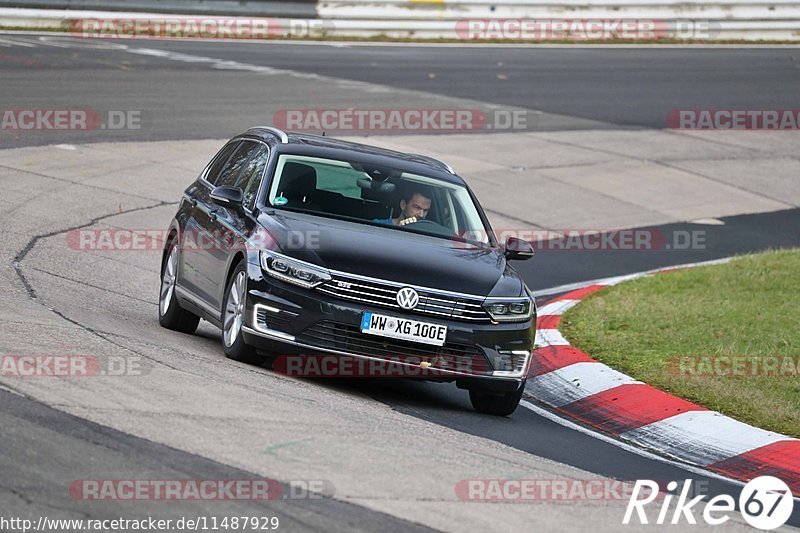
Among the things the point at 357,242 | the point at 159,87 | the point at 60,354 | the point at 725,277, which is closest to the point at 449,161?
the point at 159,87

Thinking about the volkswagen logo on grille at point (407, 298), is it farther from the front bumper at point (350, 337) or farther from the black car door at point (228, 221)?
the black car door at point (228, 221)

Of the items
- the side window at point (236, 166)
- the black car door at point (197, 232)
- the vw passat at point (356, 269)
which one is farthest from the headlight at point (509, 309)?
the side window at point (236, 166)

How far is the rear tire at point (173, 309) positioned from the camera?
11.0 meters

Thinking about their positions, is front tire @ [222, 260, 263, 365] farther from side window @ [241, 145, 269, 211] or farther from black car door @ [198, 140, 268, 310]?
side window @ [241, 145, 269, 211]

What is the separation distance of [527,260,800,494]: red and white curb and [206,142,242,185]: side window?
295 centimetres

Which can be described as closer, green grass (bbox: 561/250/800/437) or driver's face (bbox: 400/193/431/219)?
green grass (bbox: 561/250/800/437)

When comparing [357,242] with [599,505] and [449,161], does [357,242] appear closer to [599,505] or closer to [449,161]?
[599,505]

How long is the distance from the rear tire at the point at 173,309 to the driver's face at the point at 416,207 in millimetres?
1964

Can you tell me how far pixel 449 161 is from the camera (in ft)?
70.1

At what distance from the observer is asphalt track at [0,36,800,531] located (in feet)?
20.9

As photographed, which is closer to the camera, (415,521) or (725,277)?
(415,521)

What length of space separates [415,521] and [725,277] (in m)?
9.07

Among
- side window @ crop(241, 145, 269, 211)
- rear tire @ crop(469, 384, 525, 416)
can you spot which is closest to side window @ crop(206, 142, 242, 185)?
side window @ crop(241, 145, 269, 211)

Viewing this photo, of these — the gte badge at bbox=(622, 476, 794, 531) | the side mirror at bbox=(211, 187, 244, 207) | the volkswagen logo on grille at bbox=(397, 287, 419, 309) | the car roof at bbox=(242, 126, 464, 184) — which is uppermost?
the car roof at bbox=(242, 126, 464, 184)
